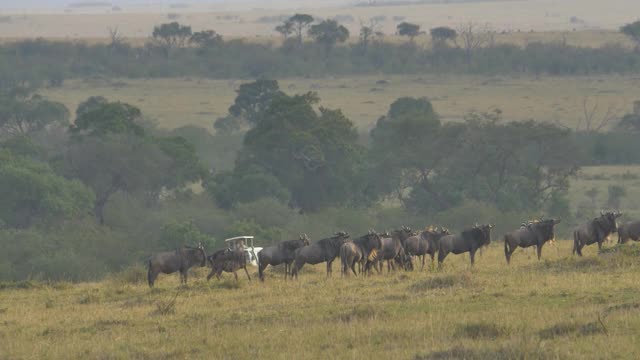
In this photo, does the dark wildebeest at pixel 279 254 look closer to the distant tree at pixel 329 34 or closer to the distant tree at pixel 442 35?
the distant tree at pixel 329 34

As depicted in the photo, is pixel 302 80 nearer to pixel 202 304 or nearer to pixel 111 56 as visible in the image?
pixel 111 56

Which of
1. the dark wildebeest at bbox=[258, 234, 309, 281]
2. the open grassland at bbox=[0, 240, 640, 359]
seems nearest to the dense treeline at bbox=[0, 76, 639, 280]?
the dark wildebeest at bbox=[258, 234, 309, 281]

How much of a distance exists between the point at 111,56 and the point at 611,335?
4431 inches

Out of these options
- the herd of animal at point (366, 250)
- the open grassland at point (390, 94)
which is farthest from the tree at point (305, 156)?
the herd of animal at point (366, 250)

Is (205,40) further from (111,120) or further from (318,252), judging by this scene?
(318,252)

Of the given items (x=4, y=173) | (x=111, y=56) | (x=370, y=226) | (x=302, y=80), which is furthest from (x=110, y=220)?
(x=111, y=56)

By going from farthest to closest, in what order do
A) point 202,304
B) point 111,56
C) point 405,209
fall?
point 111,56
point 405,209
point 202,304

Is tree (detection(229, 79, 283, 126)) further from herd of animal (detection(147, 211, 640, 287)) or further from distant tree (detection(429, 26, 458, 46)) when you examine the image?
herd of animal (detection(147, 211, 640, 287))

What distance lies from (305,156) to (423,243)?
119 ft

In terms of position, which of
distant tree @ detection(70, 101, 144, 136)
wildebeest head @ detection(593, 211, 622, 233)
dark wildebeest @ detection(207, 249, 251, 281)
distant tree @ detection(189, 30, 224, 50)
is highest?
wildebeest head @ detection(593, 211, 622, 233)

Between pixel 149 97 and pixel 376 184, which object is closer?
pixel 376 184

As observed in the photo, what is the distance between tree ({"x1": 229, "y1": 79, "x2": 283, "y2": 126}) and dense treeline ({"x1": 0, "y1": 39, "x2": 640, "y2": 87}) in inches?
1216

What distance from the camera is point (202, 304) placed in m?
23.2

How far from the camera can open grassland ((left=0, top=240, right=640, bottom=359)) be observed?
693 inches
